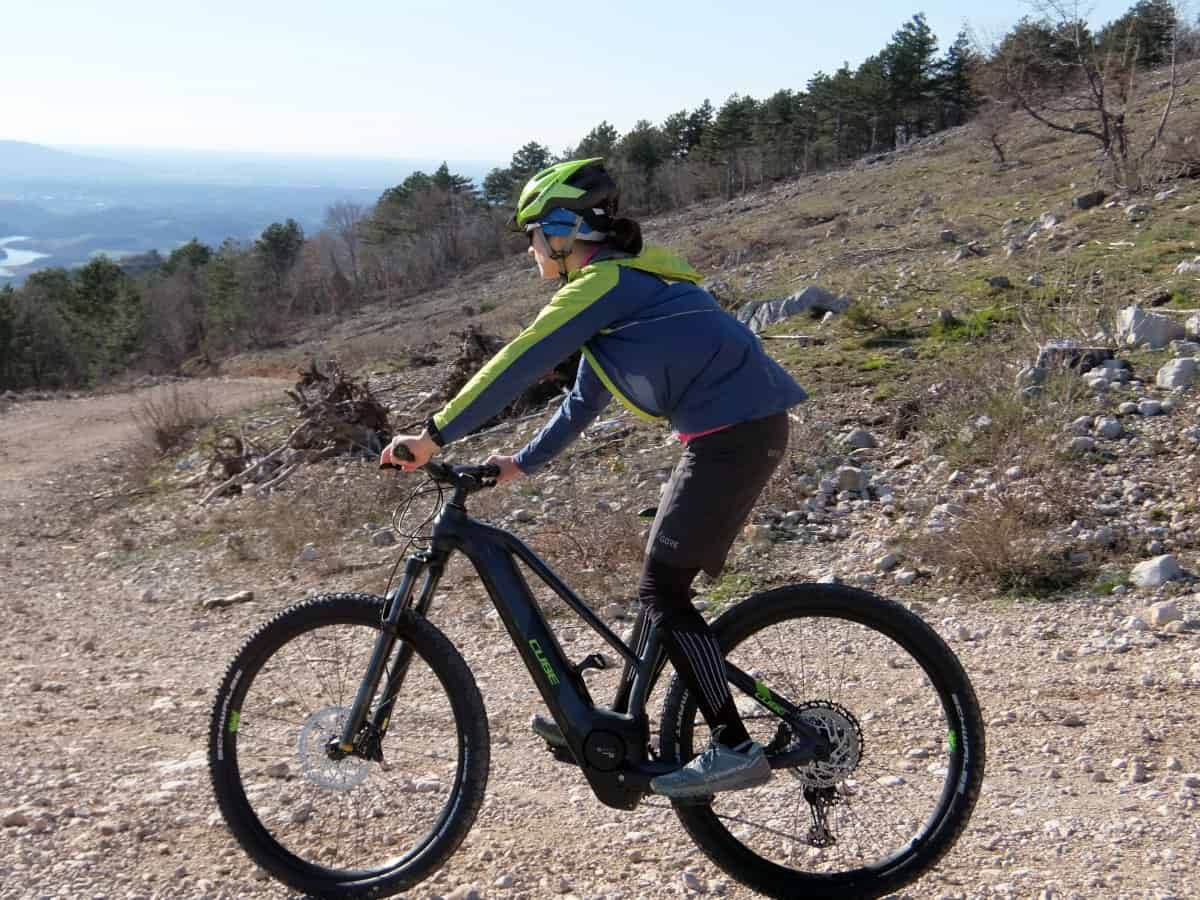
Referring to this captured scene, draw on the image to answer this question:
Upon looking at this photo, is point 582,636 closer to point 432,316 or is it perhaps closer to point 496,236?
point 432,316

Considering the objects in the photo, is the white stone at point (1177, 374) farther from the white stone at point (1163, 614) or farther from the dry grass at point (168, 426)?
the dry grass at point (168, 426)

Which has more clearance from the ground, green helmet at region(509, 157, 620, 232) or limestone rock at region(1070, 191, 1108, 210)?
green helmet at region(509, 157, 620, 232)

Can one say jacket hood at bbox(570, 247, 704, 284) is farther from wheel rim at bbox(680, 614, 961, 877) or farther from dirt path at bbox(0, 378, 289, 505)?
dirt path at bbox(0, 378, 289, 505)

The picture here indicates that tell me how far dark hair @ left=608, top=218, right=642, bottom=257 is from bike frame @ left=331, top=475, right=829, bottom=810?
2.94 feet

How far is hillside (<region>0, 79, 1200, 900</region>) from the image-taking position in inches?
147

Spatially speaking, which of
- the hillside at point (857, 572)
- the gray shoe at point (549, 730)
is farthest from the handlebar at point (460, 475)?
the hillside at point (857, 572)

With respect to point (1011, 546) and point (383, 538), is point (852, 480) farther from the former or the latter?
point (383, 538)

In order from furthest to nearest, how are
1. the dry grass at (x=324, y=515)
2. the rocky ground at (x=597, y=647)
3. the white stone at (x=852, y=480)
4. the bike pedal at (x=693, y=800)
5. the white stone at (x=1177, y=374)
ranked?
the dry grass at (x=324, y=515)
the white stone at (x=1177, y=374)
the white stone at (x=852, y=480)
the rocky ground at (x=597, y=647)
the bike pedal at (x=693, y=800)

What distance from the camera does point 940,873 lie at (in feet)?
11.3

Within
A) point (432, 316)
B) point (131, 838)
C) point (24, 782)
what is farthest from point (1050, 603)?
point (432, 316)

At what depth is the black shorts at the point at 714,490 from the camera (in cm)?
315

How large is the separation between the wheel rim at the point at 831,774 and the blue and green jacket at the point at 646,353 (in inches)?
29.3

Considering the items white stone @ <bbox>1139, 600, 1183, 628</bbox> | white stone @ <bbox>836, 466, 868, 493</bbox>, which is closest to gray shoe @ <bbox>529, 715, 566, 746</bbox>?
white stone @ <bbox>1139, 600, 1183, 628</bbox>

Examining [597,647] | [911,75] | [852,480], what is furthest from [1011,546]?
[911,75]
